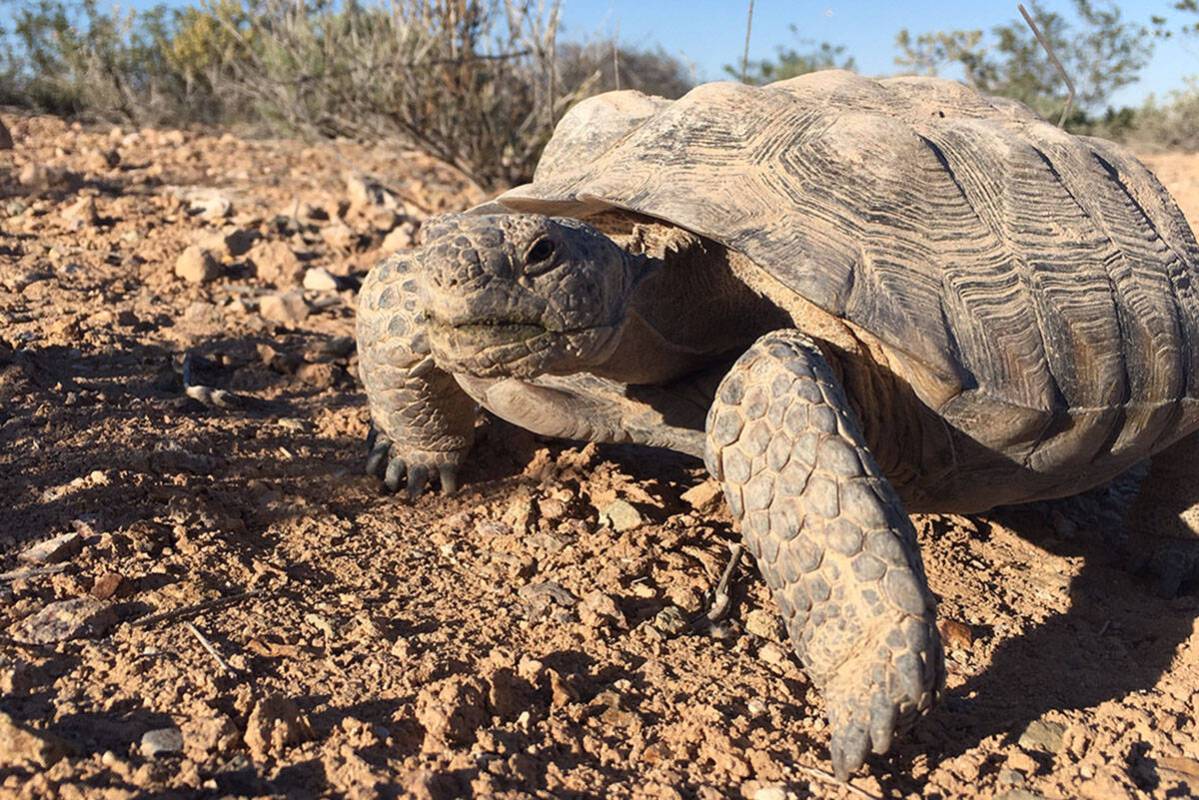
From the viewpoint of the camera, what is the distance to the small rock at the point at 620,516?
132 inches

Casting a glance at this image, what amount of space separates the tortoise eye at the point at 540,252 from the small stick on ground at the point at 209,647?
3.68 feet

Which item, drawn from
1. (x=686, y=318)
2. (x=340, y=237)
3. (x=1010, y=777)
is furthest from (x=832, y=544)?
(x=340, y=237)

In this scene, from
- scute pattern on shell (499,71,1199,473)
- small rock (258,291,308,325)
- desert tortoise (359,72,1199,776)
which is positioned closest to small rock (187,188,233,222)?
small rock (258,291,308,325)

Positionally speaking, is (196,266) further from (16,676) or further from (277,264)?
(16,676)

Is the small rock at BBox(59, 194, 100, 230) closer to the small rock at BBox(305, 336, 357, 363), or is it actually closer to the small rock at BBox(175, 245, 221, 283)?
the small rock at BBox(175, 245, 221, 283)

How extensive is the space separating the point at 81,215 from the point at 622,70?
903cm

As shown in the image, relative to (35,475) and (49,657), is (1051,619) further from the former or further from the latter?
(35,475)

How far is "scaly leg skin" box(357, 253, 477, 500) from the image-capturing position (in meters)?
3.17

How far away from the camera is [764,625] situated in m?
2.84

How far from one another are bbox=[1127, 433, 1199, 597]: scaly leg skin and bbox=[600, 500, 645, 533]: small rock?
6.14 ft

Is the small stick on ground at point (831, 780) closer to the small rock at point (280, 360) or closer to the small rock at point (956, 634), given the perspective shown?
the small rock at point (956, 634)

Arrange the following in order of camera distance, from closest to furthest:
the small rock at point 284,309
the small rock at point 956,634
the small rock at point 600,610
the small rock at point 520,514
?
the small rock at point 600,610
the small rock at point 956,634
the small rock at point 520,514
the small rock at point 284,309

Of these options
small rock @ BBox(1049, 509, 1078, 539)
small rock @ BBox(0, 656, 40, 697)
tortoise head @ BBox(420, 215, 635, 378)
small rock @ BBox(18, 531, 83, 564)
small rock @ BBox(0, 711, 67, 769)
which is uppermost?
tortoise head @ BBox(420, 215, 635, 378)

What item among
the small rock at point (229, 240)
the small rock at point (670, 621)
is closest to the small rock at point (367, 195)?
the small rock at point (229, 240)
